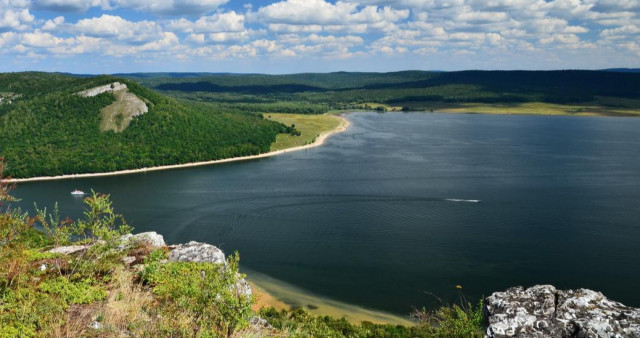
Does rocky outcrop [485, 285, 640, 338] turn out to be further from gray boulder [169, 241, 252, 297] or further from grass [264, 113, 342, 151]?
grass [264, 113, 342, 151]

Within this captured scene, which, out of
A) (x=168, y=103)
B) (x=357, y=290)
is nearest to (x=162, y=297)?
(x=357, y=290)

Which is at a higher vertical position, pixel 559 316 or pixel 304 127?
pixel 559 316

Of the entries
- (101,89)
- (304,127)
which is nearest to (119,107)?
(101,89)

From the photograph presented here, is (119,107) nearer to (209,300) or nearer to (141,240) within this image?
(141,240)

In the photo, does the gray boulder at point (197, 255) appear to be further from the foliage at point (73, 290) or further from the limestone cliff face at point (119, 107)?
the limestone cliff face at point (119, 107)

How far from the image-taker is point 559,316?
12.8 metres

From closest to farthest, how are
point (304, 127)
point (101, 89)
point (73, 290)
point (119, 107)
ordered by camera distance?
point (73, 290) → point (119, 107) → point (101, 89) → point (304, 127)

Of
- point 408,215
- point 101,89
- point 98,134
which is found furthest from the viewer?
point 101,89

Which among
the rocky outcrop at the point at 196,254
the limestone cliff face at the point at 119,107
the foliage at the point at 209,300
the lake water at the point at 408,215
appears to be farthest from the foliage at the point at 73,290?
the limestone cliff face at the point at 119,107

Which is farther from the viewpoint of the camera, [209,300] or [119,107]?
[119,107]

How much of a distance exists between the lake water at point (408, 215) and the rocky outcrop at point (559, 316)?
78.6 feet

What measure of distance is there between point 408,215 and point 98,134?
83.7 m

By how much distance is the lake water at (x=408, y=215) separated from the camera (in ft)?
136

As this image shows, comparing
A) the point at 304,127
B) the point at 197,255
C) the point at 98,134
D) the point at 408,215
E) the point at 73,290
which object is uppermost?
the point at 73,290
